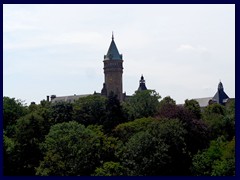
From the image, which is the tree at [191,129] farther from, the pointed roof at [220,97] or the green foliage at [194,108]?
the pointed roof at [220,97]

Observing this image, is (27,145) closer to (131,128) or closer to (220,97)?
(131,128)

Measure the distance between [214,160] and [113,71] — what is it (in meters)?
82.8

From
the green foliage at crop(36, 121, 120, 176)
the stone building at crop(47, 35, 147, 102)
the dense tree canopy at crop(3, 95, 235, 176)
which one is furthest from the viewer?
the stone building at crop(47, 35, 147, 102)

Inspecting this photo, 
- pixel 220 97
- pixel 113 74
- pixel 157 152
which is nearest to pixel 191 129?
pixel 157 152

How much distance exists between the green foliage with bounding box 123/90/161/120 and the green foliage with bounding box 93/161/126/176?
1985cm

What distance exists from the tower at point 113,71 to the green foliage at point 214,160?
75.9 m

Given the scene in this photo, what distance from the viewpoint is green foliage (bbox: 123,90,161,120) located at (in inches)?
2101

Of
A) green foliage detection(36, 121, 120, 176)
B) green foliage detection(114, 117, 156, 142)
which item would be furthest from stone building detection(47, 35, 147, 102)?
green foliage detection(36, 121, 120, 176)

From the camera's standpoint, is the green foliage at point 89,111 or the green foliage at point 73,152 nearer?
the green foliage at point 73,152

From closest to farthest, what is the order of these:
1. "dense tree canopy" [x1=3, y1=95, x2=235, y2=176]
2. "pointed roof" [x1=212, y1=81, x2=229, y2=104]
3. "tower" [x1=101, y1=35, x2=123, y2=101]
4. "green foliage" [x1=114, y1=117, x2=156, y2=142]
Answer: "dense tree canopy" [x1=3, y1=95, x2=235, y2=176], "green foliage" [x1=114, y1=117, x2=156, y2=142], "pointed roof" [x1=212, y1=81, x2=229, y2=104], "tower" [x1=101, y1=35, x2=123, y2=101]

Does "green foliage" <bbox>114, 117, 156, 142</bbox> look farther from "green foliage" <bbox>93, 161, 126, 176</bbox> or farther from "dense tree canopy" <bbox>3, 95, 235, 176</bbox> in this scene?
"green foliage" <bbox>93, 161, 126, 176</bbox>

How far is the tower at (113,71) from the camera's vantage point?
4409 inches

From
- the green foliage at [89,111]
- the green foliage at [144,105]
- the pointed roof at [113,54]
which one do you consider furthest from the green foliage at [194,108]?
the pointed roof at [113,54]

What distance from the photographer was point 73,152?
108 feet
